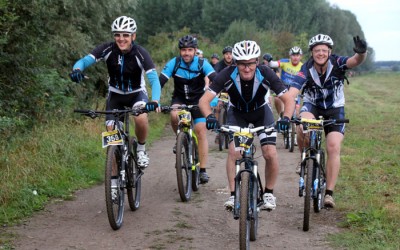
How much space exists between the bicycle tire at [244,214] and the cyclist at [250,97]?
2.21ft

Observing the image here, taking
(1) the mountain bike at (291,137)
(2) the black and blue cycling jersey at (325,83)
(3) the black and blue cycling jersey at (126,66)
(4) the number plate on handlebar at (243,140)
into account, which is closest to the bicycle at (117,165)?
(3) the black and blue cycling jersey at (126,66)

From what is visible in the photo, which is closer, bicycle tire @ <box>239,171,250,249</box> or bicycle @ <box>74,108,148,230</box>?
bicycle tire @ <box>239,171,250,249</box>

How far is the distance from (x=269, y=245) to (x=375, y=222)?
1395mm

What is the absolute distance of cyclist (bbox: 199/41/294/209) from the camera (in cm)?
634

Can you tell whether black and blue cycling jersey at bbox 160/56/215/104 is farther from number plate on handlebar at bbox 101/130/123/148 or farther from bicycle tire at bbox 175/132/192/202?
number plate on handlebar at bbox 101/130/123/148

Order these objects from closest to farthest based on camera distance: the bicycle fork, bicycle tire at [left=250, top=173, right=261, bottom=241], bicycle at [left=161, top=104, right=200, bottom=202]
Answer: the bicycle fork
bicycle tire at [left=250, top=173, right=261, bottom=241]
bicycle at [left=161, top=104, right=200, bottom=202]

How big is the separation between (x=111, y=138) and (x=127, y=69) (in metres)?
1.31

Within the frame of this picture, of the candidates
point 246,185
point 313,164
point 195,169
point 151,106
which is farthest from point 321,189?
point 151,106

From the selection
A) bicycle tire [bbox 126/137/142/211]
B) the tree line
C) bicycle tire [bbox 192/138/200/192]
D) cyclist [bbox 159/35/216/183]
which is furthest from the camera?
the tree line

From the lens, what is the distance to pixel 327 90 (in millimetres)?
7559

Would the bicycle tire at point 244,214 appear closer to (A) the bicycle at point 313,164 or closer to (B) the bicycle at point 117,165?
(A) the bicycle at point 313,164

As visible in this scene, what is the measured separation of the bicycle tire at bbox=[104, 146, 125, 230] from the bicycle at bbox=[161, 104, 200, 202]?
4.08ft

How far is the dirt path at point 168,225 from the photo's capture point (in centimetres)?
609

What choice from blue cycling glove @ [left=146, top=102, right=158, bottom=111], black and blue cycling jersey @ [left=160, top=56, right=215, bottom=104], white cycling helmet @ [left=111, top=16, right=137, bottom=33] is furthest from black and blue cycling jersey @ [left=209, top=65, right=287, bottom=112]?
black and blue cycling jersey @ [left=160, top=56, right=215, bottom=104]
